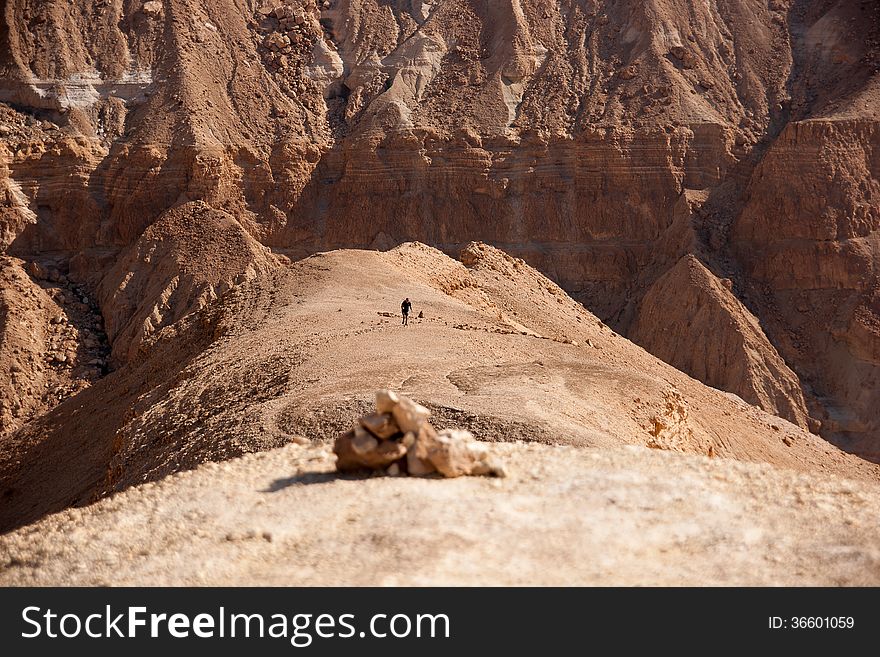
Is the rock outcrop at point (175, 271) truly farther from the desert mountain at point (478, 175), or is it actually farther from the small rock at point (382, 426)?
the small rock at point (382, 426)

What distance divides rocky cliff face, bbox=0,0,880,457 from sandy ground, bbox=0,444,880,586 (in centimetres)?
3506

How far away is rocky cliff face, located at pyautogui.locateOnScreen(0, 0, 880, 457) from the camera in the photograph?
49031 mm

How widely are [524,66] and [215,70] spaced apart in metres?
14.7

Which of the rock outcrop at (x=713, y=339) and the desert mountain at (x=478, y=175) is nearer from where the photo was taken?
the desert mountain at (x=478, y=175)

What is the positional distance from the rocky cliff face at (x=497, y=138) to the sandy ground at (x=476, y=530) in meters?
35.1

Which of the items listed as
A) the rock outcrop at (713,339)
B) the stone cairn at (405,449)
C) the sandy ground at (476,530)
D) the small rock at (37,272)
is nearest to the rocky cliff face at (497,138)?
the rock outcrop at (713,339)

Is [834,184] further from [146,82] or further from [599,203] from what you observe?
[146,82]

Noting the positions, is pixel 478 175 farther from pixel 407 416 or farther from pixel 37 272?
pixel 407 416

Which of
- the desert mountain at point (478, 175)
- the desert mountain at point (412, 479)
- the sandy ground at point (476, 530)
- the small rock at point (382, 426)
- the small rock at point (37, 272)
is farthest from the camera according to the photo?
the small rock at point (37, 272)

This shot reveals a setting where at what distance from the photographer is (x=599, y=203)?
53.8m

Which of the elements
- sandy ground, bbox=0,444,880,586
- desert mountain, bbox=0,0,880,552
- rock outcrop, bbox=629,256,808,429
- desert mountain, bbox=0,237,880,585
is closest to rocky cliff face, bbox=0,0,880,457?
desert mountain, bbox=0,0,880,552

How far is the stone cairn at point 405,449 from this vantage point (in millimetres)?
10961

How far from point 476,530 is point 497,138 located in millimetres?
46745
